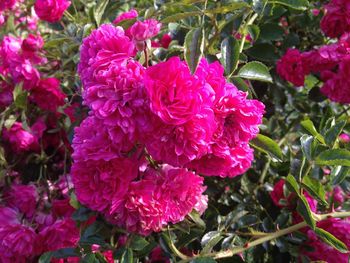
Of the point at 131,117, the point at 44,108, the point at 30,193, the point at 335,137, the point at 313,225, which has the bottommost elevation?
the point at 30,193

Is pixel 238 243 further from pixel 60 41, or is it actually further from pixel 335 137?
pixel 60 41

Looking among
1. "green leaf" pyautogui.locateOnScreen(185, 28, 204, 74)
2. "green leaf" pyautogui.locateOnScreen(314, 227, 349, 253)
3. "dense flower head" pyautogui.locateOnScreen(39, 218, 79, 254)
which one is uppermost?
"green leaf" pyautogui.locateOnScreen(185, 28, 204, 74)

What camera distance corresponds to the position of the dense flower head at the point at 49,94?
143cm

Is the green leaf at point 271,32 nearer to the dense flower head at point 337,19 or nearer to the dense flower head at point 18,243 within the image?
the dense flower head at point 337,19

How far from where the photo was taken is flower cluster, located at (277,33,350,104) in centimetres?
121

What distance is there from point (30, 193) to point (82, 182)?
1.69 ft

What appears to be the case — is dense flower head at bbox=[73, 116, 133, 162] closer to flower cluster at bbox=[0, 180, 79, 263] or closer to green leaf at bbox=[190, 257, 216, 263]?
green leaf at bbox=[190, 257, 216, 263]

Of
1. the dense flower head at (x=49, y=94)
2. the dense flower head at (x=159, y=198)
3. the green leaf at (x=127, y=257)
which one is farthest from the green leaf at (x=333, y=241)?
the dense flower head at (x=49, y=94)

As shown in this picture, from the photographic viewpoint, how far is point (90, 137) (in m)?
0.87

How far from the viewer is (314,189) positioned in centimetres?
101

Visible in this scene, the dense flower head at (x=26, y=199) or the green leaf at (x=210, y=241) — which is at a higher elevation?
the green leaf at (x=210, y=241)

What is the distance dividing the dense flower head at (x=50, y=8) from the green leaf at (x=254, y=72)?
0.59 meters

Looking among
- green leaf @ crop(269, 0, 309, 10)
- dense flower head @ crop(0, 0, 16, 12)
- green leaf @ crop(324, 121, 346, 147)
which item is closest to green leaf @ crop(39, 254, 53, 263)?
green leaf @ crop(324, 121, 346, 147)

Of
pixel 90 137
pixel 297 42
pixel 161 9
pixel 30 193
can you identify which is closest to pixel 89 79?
pixel 90 137
